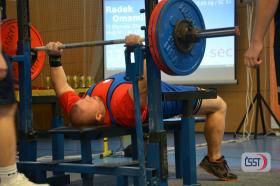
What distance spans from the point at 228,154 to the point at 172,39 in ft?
6.36

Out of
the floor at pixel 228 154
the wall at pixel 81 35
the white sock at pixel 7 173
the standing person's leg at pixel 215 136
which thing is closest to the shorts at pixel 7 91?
the white sock at pixel 7 173

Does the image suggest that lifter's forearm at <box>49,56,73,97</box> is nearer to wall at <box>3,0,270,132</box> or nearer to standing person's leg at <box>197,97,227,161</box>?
standing person's leg at <box>197,97,227,161</box>

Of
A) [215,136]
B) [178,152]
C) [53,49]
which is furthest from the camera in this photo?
[178,152]

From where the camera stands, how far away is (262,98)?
16.1 ft

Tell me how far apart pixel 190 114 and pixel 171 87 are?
29cm

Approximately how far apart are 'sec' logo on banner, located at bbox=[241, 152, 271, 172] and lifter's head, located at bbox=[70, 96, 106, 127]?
3.37ft

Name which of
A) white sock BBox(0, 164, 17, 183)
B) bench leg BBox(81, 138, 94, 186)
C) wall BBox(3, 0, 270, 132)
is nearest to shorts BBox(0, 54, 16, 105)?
white sock BBox(0, 164, 17, 183)

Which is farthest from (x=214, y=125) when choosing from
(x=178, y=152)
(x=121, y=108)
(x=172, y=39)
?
(x=172, y=39)

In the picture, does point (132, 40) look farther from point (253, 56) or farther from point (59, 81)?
A: point (59, 81)

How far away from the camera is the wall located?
17.6ft

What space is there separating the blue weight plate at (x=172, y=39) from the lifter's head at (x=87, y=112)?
0.56 meters

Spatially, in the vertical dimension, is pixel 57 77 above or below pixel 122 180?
above

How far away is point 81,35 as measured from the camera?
6.20 m

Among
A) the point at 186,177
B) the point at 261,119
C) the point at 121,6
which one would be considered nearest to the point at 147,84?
the point at 186,177
